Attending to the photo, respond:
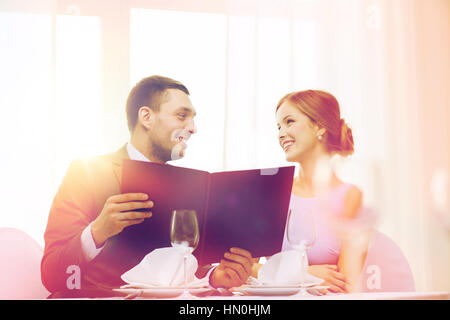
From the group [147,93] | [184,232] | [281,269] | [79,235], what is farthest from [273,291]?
[147,93]

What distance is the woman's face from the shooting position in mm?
1909

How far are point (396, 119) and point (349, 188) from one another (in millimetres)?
370

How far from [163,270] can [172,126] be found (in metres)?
0.57

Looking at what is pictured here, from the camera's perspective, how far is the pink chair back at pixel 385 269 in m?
1.88

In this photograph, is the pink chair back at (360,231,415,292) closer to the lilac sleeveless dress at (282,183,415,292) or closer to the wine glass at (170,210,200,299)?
the lilac sleeveless dress at (282,183,415,292)

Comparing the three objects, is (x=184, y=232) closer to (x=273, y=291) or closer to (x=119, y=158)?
(x=273, y=291)

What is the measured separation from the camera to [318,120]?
1.91 meters

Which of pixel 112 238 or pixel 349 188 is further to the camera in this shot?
pixel 349 188

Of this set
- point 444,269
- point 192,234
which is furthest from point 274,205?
point 444,269

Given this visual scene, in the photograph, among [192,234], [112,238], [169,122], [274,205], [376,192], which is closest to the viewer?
[192,234]

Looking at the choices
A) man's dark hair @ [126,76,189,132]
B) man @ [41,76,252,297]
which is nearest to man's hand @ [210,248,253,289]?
man @ [41,76,252,297]

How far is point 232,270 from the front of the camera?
1615 mm

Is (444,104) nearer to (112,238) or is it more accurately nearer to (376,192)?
(376,192)

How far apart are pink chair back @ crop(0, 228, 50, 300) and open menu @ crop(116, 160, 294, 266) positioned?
430 mm
